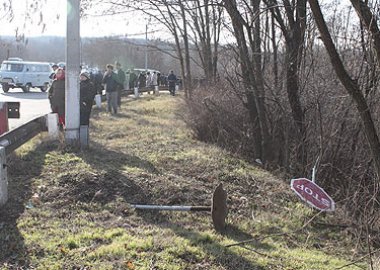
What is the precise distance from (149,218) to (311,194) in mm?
1837

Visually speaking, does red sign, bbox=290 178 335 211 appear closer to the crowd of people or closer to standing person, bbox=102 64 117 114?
the crowd of people

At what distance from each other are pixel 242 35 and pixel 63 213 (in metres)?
5.75

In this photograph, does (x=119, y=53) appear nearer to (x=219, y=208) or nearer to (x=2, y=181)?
(x=2, y=181)

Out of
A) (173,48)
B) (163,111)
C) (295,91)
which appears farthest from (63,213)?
(173,48)

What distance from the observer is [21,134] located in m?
8.69

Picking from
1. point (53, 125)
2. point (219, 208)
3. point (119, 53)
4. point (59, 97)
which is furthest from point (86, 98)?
point (119, 53)

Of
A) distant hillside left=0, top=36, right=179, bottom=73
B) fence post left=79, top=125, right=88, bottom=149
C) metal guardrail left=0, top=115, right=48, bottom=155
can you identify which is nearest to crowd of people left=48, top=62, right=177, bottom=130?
metal guardrail left=0, top=115, right=48, bottom=155

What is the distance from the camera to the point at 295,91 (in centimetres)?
916

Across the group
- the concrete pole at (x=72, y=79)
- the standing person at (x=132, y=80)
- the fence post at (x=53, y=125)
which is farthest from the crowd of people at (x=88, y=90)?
the concrete pole at (x=72, y=79)

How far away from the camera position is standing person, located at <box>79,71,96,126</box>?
10.7 m

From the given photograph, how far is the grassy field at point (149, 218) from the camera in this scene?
181 inches

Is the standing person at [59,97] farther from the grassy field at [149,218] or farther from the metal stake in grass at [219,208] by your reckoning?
the metal stake in grass at [219,208]

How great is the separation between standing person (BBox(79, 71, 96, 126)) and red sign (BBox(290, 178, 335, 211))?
6.17m

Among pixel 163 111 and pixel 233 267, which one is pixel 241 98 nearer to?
pixel 233 267
